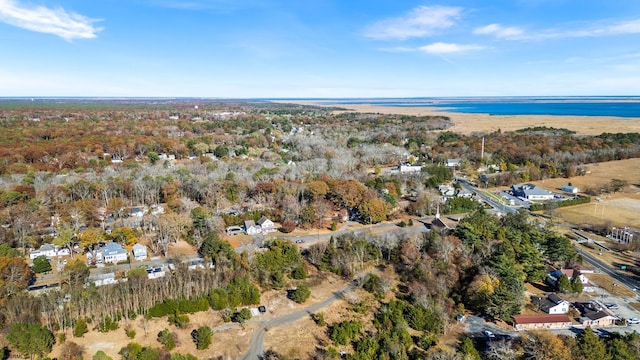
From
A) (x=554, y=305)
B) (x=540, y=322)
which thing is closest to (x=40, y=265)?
(x=540, y=322)

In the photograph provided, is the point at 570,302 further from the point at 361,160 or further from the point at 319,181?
the point at 361,160

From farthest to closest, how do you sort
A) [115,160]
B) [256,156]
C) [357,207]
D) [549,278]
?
[256,156], [115,160], [357,207], [549,278]

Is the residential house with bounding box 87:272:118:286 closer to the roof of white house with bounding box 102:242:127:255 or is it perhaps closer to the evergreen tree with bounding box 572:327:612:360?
the roof of white house with bounding box 102:242:127:255

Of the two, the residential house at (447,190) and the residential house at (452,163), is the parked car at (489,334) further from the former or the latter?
the residential house at (452,163)

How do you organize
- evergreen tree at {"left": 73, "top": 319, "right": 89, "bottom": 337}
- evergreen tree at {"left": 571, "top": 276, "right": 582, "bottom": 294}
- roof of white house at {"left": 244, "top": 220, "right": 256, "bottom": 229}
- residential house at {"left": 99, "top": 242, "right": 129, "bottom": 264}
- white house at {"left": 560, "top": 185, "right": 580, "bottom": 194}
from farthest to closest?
1. white house at {"left": 560, "top": 185, "right": 580, "bottom": 194}
2. roof of white house at {"left": 244, "top": 220, "right": 256, "bottom": 229}
3. residential house at {"left": 99, "top": 242, "right": 129, "bottom": 264}
4. evergreen tree at {"left": 571, "top": 276, "right": 582, "bottom": 294}
5. evergreen tree at {"left": 73, "top": 319, "right": 89, "bottom": 337}

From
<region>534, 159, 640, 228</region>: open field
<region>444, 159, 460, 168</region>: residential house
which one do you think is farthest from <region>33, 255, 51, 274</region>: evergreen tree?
<region>444, 159, 460, 168</region>: residential house

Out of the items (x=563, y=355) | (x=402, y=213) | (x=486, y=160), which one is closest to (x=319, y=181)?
(x=402, y=213)
